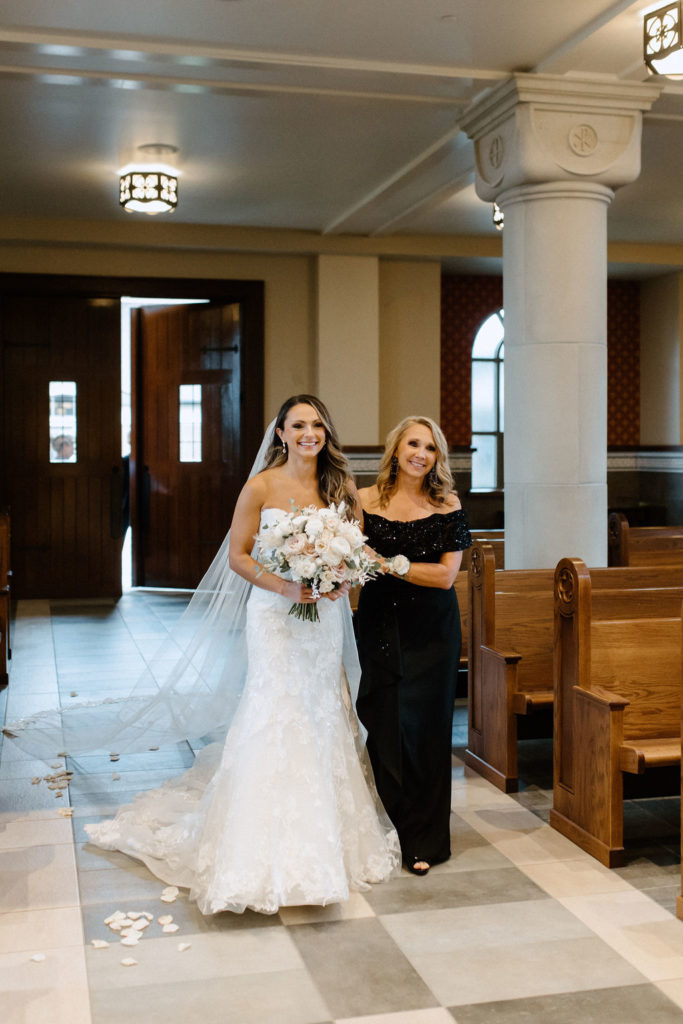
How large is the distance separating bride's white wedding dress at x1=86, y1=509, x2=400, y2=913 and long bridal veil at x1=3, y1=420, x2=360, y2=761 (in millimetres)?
323

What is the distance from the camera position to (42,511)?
1124 centimetres

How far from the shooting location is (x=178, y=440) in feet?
38.9

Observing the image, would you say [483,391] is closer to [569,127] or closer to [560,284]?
[560,284]

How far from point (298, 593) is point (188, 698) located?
6.04 ft

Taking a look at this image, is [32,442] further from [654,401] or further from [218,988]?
[218,988]

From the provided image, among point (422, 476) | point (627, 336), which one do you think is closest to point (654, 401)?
point (627, 336)

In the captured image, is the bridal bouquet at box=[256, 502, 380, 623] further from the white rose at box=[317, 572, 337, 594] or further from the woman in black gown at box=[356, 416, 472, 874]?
the woman in black gown at box=[356, 416, 472, 874]

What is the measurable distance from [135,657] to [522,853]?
14.7ft

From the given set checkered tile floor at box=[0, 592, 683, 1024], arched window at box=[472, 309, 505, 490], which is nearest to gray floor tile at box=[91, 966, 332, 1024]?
checkered tile floor at box=[0, 592, 683, 1024]

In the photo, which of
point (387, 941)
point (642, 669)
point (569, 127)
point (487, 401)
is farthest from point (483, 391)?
point (387, 941)

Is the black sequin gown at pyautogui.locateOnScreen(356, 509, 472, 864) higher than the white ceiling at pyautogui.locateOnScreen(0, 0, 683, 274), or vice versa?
the white ceiling at pyautogui.locateOnScreen(0, 0, 683, 274)

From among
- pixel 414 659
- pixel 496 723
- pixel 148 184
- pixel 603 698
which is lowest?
pixel 496 723

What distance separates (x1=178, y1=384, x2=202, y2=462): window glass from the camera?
1173 cm

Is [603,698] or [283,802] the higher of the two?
[603,698]
